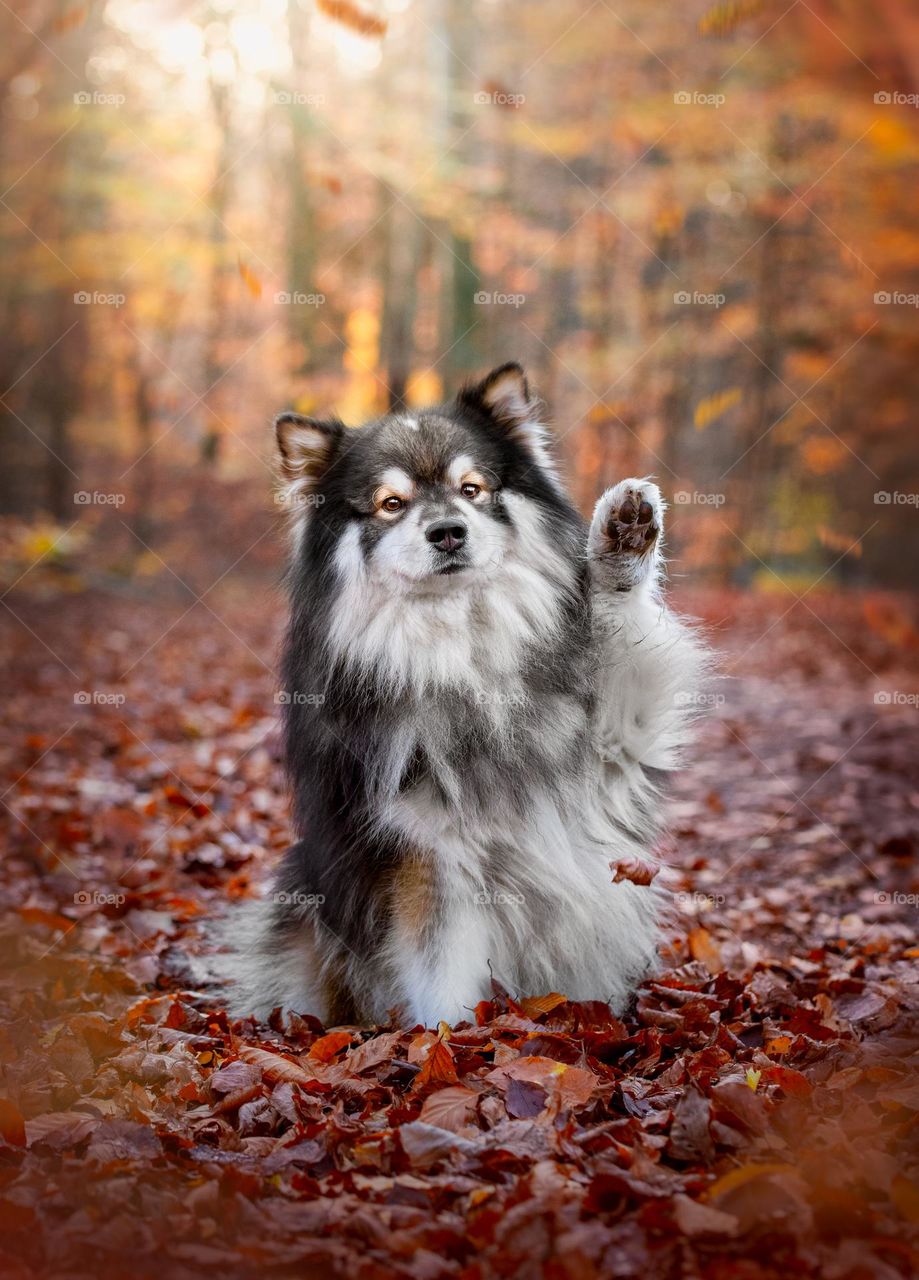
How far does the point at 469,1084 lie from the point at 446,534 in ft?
5.34

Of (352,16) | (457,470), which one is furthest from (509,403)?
(352,16)

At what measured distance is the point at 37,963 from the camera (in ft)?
13.9

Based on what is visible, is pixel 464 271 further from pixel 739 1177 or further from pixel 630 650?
pixel 739 1177

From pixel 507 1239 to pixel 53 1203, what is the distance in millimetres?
992

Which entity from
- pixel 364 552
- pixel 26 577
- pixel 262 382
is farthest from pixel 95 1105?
pixel 262 382

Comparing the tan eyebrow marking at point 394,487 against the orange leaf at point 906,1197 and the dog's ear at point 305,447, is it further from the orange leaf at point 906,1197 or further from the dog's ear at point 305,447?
the orange leaf at point 906,1197

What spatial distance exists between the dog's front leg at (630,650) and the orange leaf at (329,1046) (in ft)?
3.85

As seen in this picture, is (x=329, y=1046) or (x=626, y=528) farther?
(x=626, y=528)

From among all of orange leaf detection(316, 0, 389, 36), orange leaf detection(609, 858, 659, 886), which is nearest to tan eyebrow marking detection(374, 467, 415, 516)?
orange leaf detection(609, 858, 659, 886)

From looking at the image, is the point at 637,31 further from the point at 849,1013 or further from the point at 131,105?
the point at 849,1013

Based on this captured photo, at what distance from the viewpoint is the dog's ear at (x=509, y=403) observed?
3.87 m

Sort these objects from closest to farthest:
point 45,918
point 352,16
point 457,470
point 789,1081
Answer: point 789,1081, point 457,470, point 45,918, point 352,16

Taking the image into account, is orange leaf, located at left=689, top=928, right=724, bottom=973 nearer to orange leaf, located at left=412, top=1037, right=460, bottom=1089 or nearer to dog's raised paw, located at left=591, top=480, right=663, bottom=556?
orange leaf, located at left=412, top=1037, right=460, bottom=1089

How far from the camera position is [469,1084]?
2959 millimetres
